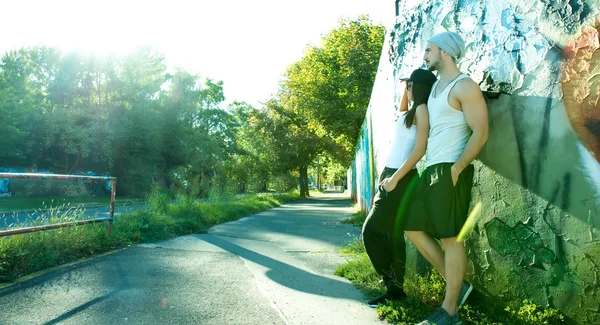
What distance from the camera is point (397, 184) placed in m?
3.03

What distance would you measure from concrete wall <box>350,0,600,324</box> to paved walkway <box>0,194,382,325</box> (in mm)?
1037

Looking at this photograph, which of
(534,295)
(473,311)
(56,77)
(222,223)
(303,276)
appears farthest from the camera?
(56,77)

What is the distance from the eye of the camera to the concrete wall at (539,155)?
238 centimetres

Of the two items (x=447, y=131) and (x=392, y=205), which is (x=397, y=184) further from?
(x=447, y=131)

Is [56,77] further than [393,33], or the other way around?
[56,77]

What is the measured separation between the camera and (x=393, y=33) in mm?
4438

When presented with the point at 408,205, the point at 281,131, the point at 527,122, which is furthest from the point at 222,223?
the point at 281,131

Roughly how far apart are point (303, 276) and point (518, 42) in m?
2.88

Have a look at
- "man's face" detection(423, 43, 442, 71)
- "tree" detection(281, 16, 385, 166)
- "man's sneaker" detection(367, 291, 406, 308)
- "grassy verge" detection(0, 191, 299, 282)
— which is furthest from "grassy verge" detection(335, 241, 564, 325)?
"tree" detection(281, 16, 385, 166)

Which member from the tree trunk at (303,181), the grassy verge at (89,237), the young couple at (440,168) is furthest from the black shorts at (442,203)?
the tree trunk at (303,181)

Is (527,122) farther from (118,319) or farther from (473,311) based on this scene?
(118,319)

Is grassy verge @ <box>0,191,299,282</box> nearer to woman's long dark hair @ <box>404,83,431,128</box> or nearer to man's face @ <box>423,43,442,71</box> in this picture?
woman's long dark hair @ <box>404,83,431,128</box>

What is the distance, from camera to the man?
8.29 feet

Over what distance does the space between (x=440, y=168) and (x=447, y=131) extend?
0.24 meters
